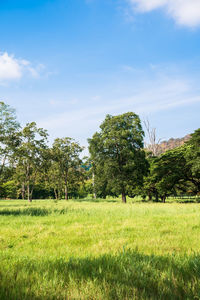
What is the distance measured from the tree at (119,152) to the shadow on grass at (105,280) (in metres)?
27.4

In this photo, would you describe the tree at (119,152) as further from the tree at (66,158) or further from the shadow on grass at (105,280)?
the shadow on grass at (105,280)

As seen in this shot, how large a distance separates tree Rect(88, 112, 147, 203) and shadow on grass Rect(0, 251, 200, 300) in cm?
2741

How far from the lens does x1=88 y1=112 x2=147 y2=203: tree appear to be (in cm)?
3130

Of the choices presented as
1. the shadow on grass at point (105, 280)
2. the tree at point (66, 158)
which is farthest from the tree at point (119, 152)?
the shadow on grass at point (105, 280)

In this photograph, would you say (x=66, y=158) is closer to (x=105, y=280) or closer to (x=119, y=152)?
(x=119, y=152)

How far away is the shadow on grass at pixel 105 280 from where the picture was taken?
7.46ft

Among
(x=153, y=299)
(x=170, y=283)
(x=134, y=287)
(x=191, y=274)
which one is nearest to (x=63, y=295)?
(x=134, y=287)

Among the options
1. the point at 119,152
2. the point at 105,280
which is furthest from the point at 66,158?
the point at 105,280

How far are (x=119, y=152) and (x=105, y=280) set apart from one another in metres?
29.9

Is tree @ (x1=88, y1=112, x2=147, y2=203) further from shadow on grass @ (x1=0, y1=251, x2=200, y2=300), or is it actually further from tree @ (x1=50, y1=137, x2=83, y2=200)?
shadow on grass @ (x1=0, y1=251, x2=200, y2=300)

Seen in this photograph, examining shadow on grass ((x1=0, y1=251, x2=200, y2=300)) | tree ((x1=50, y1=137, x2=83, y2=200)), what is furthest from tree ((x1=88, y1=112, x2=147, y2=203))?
shadow on grass ((x1=0, y1=251, x2=200, y2=300))

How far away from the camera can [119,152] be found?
3238 centimetres

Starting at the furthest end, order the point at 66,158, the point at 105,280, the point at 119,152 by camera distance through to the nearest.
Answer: the point at 66,158 → the point at 119,152 → the point at 105,280

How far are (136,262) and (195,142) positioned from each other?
28.8 m
